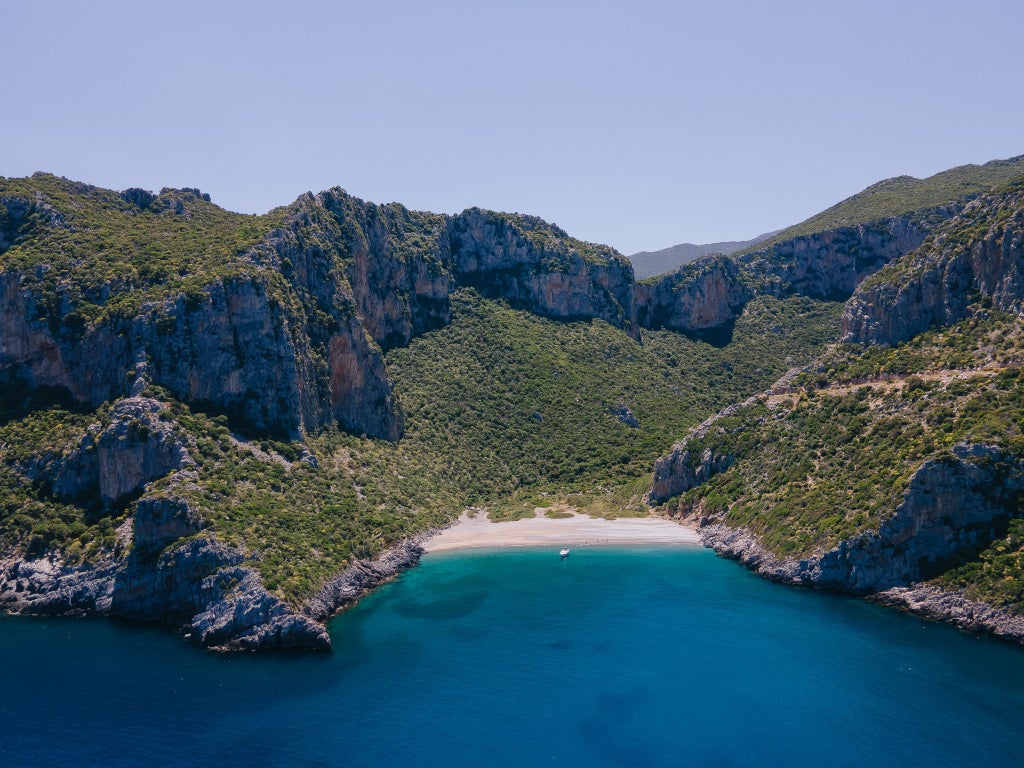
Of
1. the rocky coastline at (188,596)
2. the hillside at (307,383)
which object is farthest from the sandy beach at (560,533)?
the rocky coastline at (188,596)

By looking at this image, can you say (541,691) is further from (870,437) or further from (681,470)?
(681,470)

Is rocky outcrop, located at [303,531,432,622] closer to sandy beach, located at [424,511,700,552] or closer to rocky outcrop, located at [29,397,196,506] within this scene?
sandy beach, located at [424,511,700,552]

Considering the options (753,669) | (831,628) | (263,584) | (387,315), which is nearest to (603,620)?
(753,669)

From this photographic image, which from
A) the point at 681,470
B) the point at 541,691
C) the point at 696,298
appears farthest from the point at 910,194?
the point at 541,691

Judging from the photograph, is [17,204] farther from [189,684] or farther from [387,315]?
[189,684]

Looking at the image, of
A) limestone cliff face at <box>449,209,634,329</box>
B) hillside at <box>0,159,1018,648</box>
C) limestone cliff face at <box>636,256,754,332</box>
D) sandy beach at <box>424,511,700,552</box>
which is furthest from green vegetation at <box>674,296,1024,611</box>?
limestone cliff face at <box>636,256,754,332</box>

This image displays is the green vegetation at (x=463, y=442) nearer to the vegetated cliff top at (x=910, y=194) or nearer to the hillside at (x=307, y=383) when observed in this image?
the hillside at (x=307, y=383)
